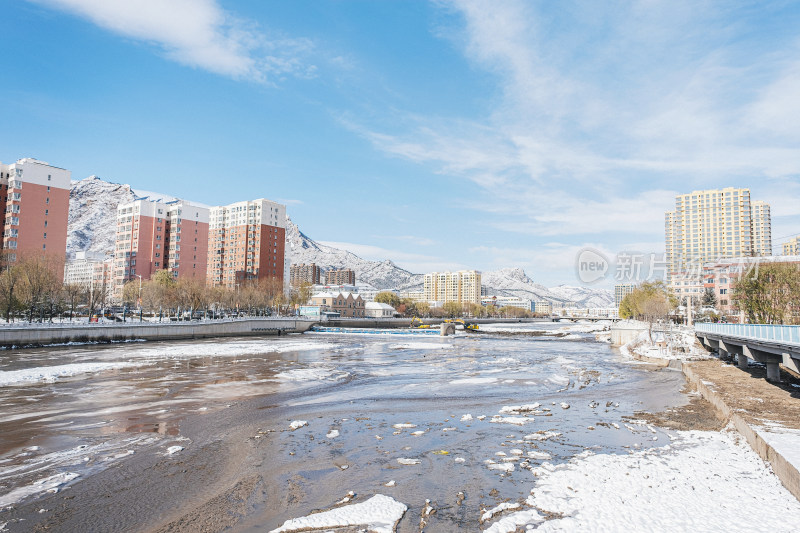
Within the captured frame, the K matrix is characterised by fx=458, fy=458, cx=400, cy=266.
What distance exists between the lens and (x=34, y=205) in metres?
84.8

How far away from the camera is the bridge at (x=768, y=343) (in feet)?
62.0

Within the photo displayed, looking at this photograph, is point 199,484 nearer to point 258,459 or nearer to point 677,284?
point 258,459

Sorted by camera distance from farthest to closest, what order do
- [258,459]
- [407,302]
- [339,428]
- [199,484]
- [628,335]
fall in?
1. [407,302]
2. [628,335]
3. [339,428]
4. [258,459]
5. [199,484]

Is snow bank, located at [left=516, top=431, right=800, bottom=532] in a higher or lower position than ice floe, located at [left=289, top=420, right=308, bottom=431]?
higher

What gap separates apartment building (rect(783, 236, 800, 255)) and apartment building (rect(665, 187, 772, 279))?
40.9 m

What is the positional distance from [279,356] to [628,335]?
49.3 meters

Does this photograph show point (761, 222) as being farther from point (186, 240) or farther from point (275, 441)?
point (275, 441)

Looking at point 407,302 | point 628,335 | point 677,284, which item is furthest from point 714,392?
point 407,302

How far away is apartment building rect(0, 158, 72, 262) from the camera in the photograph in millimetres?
82625

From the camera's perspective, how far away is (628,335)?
64938mm

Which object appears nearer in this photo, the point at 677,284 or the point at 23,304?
the point at 23,304

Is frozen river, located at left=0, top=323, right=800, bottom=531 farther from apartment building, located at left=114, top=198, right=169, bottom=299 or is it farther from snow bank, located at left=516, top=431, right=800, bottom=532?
apartment building, located at left=114, top=198, right=169, bottom=299

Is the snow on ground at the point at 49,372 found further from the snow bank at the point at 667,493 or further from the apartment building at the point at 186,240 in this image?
the apartment building at the point at 186,240

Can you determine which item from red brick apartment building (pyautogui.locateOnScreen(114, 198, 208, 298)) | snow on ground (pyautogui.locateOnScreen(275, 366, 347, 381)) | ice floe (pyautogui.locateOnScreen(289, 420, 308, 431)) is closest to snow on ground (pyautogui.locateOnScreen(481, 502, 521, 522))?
ice floe (pyautogui.locateOnScreen(289, 420, 308, 431))
